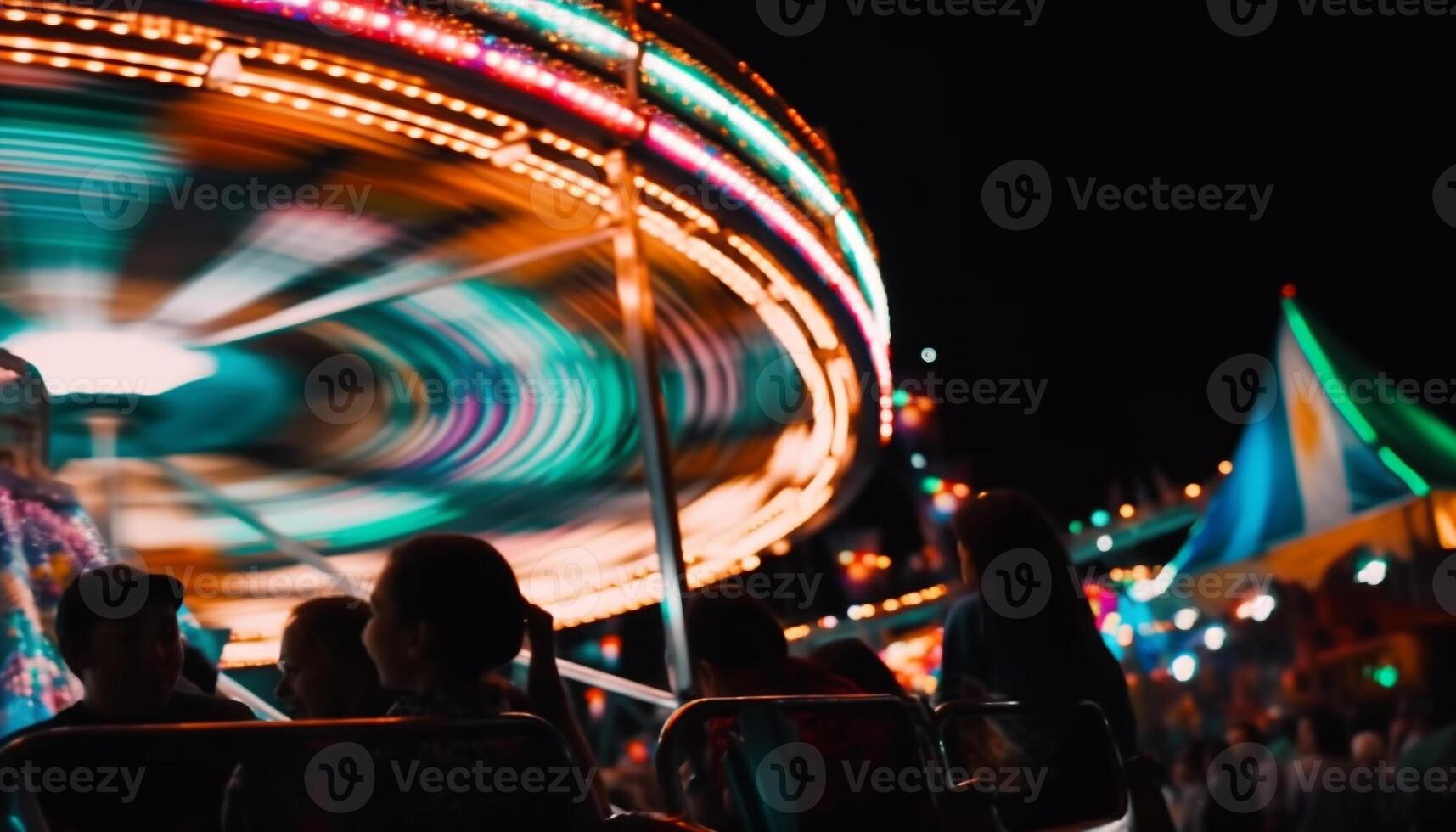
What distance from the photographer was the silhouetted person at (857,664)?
5.75 m

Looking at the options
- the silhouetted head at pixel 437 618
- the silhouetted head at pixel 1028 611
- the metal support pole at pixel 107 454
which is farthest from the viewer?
the metal support pole at pixel 107 454

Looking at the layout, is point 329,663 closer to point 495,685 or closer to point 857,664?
point 495,685

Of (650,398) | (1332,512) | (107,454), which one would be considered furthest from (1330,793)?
(107,454)

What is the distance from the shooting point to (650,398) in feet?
25.1

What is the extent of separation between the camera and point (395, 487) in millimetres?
11508

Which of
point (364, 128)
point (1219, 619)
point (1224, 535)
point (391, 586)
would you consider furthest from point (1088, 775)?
point (1219, 619)

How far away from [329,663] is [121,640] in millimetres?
519

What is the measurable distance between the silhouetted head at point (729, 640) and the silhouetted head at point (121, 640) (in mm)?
1580

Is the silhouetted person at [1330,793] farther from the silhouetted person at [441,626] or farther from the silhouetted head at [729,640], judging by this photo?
the silhouetted person at [441,626]

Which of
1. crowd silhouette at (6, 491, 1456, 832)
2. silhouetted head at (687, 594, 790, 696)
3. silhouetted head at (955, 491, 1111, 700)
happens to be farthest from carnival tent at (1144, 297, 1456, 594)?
silhouetted head at (687, 594, 790, 696)

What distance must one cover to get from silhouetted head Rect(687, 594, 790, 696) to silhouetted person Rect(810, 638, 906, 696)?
109cm

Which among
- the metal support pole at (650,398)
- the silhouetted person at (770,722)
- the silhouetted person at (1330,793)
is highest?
the metal support pole at (650,398)

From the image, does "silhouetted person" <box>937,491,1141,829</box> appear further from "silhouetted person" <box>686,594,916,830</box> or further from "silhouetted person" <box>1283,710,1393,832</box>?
"silhouetted person" <box>1283,710,1393,832</box>

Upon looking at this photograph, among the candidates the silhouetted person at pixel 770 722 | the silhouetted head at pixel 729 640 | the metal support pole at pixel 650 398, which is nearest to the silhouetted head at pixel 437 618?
the silhouetted person at pixel 770 722
